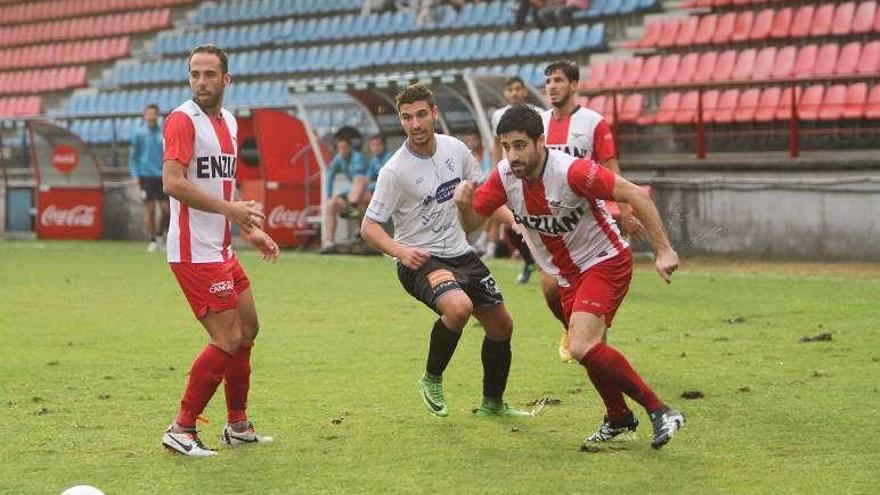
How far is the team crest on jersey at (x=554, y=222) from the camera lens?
24.1ft

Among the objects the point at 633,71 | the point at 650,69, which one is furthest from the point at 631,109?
the point at 633,71

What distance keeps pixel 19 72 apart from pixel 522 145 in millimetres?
31621

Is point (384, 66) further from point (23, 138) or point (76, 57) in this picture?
point (76, 57)

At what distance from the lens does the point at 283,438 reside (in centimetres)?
750

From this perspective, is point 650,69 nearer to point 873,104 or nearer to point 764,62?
point 764,62

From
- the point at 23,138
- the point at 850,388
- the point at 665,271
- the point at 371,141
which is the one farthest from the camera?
the point at 23,138

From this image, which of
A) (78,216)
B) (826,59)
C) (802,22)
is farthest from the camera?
Result: (78,216)

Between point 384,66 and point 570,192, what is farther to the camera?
point 384,66

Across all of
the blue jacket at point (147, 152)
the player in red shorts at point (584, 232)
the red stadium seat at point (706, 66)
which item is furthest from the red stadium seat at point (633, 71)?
the player in red shorts at point (584, 232)

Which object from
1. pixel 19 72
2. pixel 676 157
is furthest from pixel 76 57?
pixel 676 157

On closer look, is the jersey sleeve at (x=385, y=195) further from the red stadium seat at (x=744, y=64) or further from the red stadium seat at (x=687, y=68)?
A: the red stadium seat at (x=687, y=68)

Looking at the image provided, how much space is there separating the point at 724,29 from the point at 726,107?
2.46 metres

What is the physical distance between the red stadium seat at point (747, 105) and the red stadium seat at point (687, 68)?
156 cm

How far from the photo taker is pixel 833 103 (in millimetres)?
18625
